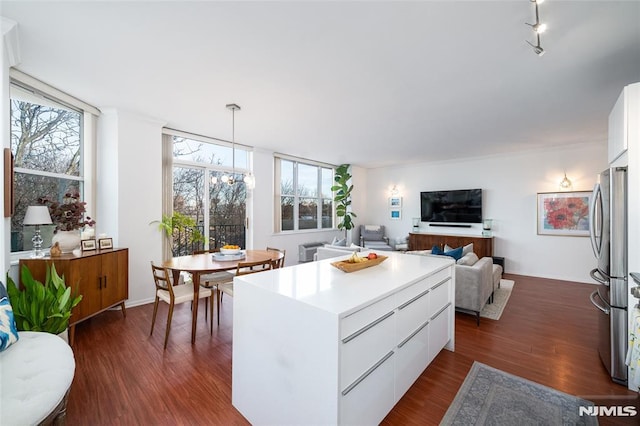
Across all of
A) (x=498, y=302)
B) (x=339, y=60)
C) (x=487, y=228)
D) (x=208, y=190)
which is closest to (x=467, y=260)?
(x=498, y=302)

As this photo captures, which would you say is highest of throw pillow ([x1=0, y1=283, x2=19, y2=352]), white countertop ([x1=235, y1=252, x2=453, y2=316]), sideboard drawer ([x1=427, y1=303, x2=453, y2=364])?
white countertop ([x1=235, y1=252, x2=453, y2=316])

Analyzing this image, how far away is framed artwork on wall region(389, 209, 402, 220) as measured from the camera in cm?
743

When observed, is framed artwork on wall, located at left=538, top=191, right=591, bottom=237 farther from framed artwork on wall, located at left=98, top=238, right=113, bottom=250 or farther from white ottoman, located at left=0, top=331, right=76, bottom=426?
framed artwork on wall, located at left=98, top=238, right=113, bottom=250

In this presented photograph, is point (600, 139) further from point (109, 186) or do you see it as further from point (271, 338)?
point (109, 186)

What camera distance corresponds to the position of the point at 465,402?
185 cm

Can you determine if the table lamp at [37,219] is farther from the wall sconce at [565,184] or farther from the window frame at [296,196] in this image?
the wall sconce at [565,184]

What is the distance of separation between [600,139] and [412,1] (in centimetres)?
544

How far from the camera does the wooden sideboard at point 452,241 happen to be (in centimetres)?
568

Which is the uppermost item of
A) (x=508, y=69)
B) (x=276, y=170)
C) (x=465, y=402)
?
(x=508, y=69)

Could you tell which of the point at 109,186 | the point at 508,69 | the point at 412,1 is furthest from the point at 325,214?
the point at 412,1

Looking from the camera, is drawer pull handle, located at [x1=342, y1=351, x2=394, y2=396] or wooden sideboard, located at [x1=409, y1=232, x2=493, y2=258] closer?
drawer pull handle, located at [x1=342, y1=351, x2=394, y2=396]

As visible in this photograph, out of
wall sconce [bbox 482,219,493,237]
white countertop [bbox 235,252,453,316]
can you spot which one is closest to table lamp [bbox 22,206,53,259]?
white countertop [bbox 235,252,453,316]

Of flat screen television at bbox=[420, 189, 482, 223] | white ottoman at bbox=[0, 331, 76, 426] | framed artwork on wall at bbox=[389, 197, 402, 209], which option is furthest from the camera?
framed artwork on wall at bbox=[389, 197, 402, 209]
